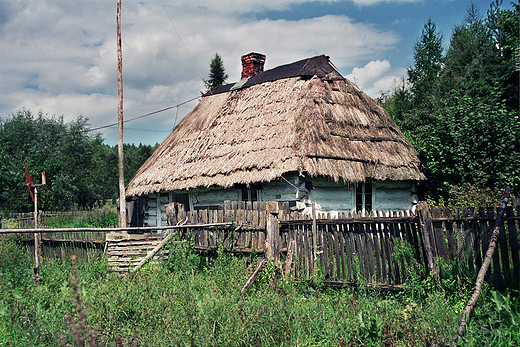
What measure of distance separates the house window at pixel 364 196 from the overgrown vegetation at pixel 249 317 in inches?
218

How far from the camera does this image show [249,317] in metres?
3.99

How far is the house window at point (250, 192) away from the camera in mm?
10375

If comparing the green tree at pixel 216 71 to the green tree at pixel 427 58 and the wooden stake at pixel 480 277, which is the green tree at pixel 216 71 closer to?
the green tree at pixel 427 58

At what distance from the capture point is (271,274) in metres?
6.07

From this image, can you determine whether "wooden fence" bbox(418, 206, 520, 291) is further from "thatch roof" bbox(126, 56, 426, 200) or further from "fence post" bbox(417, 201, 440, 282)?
"thatch roof" bbox(126, 56, 426, 200)

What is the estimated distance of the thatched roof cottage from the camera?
9594 mm

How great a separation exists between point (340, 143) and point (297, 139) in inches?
51.0

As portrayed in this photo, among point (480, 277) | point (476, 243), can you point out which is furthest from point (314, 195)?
point (480, 277)

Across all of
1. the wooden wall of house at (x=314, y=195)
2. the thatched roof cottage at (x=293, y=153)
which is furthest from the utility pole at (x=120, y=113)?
the wooden wall of house at (x=314, y=195)

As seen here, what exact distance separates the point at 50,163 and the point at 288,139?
22386mm

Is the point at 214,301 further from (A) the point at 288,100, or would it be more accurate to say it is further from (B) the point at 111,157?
(B) the point at 111,157

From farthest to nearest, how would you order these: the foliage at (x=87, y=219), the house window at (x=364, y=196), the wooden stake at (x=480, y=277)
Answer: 1. the foliage at (x=87, y=219)
2. the house window at (x=364, y=196)
3. the wooden stake at (x=480, y=277)

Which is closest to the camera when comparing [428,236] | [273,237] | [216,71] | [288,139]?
[428,236]

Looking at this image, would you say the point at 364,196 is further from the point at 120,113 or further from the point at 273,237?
the point at 120,113
